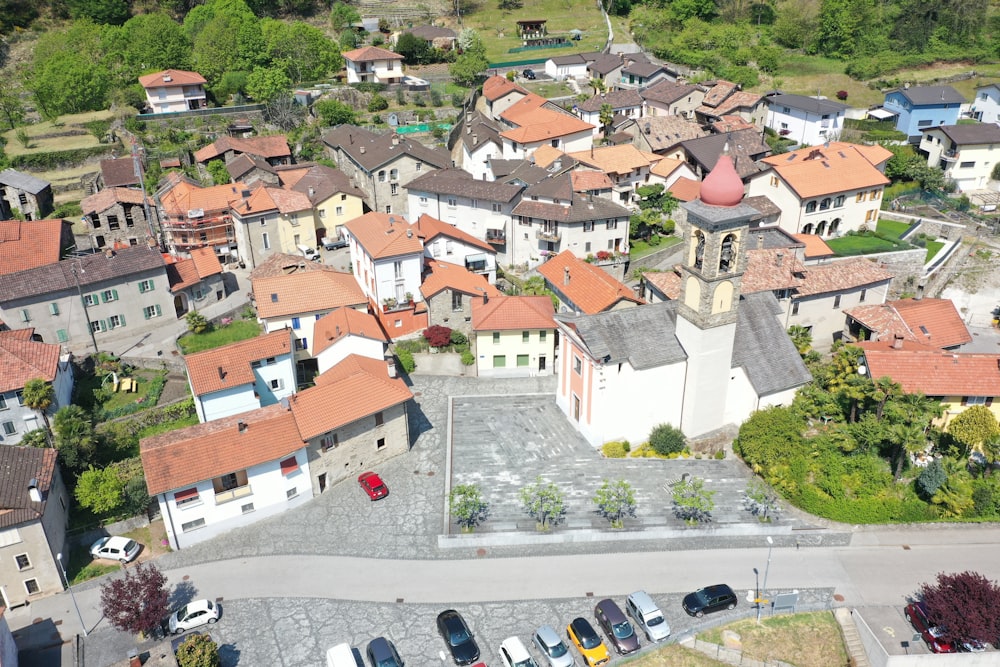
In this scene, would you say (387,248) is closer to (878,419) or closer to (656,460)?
(656,460)

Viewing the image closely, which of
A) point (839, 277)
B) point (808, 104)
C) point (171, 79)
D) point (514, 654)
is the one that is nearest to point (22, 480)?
point (514, 654)

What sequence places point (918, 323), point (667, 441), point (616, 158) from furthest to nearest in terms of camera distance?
1. point (616, 158)
2. point (918, 323)
3. point (667, 441)

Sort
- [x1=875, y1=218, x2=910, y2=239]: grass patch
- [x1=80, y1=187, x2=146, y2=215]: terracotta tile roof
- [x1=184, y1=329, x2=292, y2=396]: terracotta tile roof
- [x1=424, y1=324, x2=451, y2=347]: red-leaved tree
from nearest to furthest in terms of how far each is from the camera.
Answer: [x1=184, y1=329, x2=292, y2=396]: terracotta tile roof → [x1=424, y1=324, x2=451, y2=347]: red-leaved tree → [x1=80, y1=187, x2=146, y2=215]: terracotta tile roof → [x1=875, y1=218, x2=910, y2=239]: grass patch

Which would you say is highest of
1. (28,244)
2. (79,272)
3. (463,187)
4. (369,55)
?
(369,55)

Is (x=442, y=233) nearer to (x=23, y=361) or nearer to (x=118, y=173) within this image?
(x=23, y=361)

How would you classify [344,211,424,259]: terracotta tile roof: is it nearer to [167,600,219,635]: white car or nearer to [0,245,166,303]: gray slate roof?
[0,245,166,303]: gray slate roof

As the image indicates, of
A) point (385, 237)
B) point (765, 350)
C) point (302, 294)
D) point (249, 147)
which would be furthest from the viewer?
point (249, 147)

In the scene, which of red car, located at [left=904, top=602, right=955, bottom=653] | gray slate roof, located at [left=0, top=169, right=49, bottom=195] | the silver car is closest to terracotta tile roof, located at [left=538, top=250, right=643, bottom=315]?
the silver car
